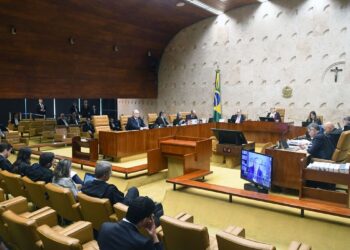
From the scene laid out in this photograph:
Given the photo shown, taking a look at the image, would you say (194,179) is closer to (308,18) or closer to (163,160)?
(163,160)

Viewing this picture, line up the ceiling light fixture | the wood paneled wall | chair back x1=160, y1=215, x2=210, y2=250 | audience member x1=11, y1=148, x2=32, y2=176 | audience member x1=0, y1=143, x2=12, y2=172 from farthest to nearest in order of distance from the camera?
the ceiling light fixture
the wood paneled wall
audience member x1=0, y1=143, x2=12, y2=172
audience member x1=11, y1=148, x2=32, y2=176
chair back x1=160, y1=215, x2=210, y2=250

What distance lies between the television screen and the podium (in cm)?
109

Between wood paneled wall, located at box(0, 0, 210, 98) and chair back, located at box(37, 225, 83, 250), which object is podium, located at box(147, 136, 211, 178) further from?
wood paneled wall, located at box(0, 0, 210, 98)

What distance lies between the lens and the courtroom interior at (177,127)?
9.50 ft

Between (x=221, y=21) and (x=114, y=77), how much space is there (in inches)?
185

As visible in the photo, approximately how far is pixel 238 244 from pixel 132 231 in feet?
2.06

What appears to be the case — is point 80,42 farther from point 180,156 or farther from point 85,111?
point 180,156

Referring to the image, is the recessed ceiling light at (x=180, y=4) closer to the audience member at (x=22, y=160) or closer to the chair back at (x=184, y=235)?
the audience member at (x=22, y=160)

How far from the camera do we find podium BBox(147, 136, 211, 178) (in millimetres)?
5344

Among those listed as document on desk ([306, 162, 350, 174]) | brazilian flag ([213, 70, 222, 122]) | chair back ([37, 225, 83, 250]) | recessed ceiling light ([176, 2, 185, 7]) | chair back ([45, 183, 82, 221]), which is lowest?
chair back ([45, 183, 82, 221])

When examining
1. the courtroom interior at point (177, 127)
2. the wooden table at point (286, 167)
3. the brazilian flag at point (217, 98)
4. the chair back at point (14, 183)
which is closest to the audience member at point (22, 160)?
the courtroom interior at point (177, 127)

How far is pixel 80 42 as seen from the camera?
10836 mm

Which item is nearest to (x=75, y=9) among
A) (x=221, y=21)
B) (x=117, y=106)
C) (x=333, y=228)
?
(x=221, y=21)

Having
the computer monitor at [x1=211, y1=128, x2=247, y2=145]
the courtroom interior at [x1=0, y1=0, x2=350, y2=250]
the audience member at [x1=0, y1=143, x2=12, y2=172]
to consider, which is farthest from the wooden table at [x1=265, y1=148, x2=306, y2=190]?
the audience member at [x1=0, y1=143, x2=12, y2=172]
